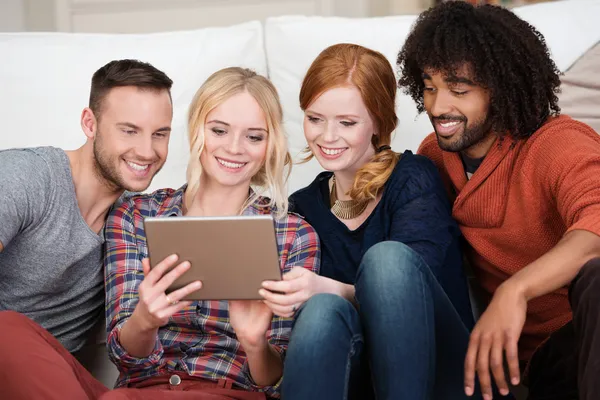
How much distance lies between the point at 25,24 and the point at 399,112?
8.01ft

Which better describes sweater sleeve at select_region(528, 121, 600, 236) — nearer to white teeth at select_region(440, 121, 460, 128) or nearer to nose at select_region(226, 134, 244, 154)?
white teeth at select_region(440, 121, 460, 128)

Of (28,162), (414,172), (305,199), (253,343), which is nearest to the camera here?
(253,343)

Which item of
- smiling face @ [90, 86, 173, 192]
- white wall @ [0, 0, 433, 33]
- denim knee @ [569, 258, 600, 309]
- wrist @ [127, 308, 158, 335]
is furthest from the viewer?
white wall @ [0, 0, 433, 33]

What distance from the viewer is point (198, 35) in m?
2.06

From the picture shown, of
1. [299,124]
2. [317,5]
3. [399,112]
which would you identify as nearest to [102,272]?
[299,124]

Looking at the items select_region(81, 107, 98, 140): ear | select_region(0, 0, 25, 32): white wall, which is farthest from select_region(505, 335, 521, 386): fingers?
select_region(0, 0, 25, 32): white wall

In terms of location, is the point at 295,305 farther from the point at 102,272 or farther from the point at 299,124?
the point at 299,124

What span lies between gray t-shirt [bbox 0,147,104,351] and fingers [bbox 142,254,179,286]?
0.94 feet

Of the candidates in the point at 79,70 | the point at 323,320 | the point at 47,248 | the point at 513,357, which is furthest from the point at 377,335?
the point at 79,70

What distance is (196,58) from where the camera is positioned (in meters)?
2.00

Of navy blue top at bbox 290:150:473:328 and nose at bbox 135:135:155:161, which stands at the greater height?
nose at bbox 135:135:155:161

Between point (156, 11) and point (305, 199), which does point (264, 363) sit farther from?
point (156, 11)

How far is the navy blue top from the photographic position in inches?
58.0

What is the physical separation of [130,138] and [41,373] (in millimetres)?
533
